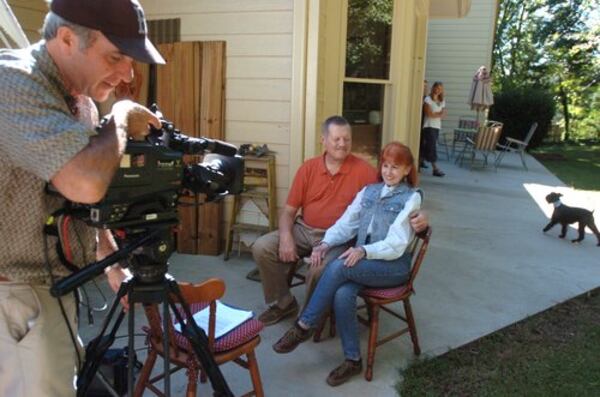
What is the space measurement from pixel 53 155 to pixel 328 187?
1.98 m

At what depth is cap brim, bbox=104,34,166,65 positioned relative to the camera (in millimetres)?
1035

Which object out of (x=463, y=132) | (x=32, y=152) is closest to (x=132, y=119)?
(x=32, y=152)

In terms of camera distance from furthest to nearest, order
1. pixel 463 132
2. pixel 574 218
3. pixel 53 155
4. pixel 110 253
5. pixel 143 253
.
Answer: pixel 463 132 → pixel 574 218 → pixel 110 253 → pixel 143 253 → pixel 53 155

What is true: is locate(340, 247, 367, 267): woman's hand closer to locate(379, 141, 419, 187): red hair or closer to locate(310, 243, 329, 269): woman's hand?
locate(310, 243, 329, 269): woman's hand

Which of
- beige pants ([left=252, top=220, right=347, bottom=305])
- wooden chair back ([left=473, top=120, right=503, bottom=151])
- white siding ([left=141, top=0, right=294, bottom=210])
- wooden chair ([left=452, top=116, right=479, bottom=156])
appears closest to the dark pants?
wooden chair back ([left=473, top=120, right=503, bottom=151])

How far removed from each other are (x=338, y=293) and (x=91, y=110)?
1428 millimetres

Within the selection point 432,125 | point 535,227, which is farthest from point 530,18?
point 535,227

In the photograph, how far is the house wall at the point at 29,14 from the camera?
10.6ft

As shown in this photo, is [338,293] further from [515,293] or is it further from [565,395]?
[515,293]

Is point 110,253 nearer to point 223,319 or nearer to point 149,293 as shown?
point 149,293

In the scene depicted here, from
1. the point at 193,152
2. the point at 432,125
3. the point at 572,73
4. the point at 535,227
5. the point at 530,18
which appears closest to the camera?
the point at 193,152

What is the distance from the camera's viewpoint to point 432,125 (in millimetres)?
7723

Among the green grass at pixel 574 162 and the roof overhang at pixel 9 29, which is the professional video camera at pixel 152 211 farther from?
the green grass at pixel 574 162

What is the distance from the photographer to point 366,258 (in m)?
2.39
